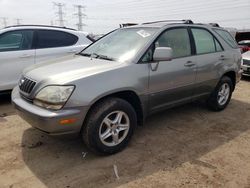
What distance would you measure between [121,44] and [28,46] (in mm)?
2721

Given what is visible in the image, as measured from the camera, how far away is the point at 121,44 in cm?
423

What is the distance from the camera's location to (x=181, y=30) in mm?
4598

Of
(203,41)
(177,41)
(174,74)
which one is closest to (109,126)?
(174,74)

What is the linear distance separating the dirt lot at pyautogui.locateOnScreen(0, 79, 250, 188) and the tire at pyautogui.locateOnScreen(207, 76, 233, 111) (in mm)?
581

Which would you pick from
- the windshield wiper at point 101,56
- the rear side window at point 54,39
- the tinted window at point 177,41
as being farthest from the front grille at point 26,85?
the rear side window at point 54,39

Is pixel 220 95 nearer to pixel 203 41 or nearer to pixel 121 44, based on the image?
pixel 203 41

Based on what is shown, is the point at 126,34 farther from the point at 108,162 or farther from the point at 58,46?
the point at 58,46

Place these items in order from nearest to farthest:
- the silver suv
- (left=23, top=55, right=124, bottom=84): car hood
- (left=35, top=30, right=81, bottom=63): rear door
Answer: the silver suv
(left=23, top=55, right=124, bottom=84): car hood
(left=35, top=30, right=81, bottom=63): rear door

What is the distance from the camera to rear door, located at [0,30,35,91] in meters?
5.68

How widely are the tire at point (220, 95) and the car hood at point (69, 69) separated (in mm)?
2441

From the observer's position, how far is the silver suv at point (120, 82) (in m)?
3.20

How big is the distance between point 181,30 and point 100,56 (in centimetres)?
149

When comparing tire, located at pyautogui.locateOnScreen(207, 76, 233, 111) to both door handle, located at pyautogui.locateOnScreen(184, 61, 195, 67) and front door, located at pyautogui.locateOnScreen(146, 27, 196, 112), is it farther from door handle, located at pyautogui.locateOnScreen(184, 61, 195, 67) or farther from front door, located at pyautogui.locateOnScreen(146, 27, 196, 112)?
door handle, located at pyautogui.locateOnScreen(184, 61, 195, 67)

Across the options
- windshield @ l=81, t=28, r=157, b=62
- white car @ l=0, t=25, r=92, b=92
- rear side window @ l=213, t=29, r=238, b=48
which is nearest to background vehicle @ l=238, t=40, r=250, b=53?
rear side window @ l=213, t=29, r=238, b=48
